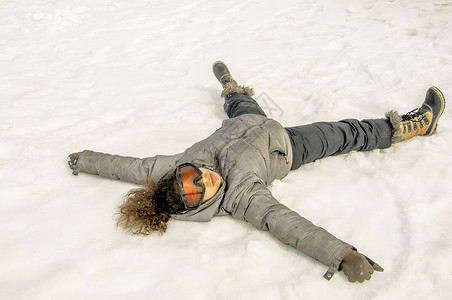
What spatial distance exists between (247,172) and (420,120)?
1.60 m

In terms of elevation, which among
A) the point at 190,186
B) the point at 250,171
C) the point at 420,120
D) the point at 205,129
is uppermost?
the point at 190,186

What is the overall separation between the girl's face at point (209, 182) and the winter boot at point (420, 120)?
5.03 ft

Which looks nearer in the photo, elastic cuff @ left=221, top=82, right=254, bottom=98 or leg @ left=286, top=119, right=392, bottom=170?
leg @ left=286, top=119, right=392, bottom=170

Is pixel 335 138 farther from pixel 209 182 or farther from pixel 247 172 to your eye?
pixel 209 182

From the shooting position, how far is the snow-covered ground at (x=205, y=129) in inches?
79.4

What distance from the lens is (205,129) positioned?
3479mm

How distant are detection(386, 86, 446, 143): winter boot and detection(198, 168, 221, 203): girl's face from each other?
1.53 meters

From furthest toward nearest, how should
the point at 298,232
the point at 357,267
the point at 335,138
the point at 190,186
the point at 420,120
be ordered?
the point at 420,120 < the point at 335,138 < the point at 190,186 < the point at 298,232 < the point at 357,267

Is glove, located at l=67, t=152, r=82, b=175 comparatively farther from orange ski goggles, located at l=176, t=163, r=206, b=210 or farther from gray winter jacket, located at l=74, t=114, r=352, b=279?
orange ski goggles, located at l=176, t=163, r=206, b=210

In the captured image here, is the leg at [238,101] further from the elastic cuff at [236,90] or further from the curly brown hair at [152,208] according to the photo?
the curly brown hair at [152,208]

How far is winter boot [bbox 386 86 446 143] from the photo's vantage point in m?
2.96

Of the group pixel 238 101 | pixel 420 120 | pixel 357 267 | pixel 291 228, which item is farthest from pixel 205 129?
pixel 357 267

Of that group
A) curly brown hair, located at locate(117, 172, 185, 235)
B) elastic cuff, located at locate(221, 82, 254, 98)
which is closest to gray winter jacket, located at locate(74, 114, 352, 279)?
curly brown hair, located at locate(117, 172, 185, 235)

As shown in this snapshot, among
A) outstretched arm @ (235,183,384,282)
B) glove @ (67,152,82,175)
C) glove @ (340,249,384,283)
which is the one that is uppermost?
glove @ (67,152,82,175)
